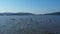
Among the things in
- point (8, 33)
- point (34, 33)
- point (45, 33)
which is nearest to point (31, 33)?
point (34, 33)

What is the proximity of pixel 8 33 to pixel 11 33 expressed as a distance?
8.6 inches

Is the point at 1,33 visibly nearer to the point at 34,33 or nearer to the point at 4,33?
the point at 4,33

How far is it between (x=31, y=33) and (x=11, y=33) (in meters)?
1.40

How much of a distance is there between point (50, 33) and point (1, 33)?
345 cm

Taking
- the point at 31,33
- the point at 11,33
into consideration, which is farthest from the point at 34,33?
the point at 11,33

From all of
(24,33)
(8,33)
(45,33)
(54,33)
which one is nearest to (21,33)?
(24,33)

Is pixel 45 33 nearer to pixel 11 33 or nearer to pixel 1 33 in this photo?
pixel 11 33

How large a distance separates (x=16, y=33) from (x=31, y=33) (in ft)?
3.44

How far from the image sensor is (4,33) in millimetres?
9250

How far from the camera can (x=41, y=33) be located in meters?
9.51

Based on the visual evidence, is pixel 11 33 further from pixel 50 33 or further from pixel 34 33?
pixel 50 33

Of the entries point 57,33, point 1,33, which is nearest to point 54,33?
point 57,33

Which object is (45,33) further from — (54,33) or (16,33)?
(16,33)

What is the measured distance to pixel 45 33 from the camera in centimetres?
948
